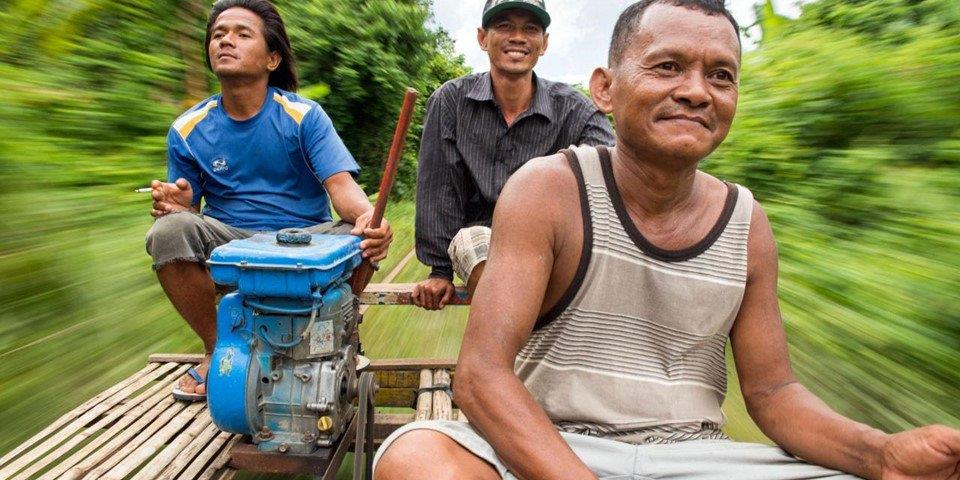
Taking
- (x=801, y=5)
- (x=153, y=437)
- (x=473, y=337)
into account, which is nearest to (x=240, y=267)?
(x=153, y=437)

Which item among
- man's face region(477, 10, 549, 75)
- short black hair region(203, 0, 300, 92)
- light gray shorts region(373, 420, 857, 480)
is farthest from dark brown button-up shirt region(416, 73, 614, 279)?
light gray shorts region(373, 420, 857, 480)

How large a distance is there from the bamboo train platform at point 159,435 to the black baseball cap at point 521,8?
1262 millimetres

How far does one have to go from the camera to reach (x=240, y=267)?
2010mm

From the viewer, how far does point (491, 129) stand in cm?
314

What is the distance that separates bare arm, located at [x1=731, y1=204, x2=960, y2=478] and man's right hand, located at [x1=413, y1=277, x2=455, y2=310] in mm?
1422

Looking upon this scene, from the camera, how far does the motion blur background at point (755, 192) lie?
8.73 feet

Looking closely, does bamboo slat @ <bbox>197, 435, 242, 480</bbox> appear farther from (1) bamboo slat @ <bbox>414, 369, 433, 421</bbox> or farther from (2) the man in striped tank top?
(2) the man in striped tank top

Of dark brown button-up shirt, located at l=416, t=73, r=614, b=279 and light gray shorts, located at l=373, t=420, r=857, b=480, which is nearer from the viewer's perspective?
light gray shorts, located at l=373, t=420, r=857, b=480

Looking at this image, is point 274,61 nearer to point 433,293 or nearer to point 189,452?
point 433,293

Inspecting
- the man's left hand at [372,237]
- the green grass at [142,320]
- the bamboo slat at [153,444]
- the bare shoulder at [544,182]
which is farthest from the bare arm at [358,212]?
the green grass at [142,320]

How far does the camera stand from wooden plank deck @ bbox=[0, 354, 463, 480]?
208 cm

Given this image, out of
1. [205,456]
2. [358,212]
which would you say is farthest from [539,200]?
[205,456]

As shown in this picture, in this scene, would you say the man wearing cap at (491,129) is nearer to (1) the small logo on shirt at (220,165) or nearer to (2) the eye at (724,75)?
(1) the small logo on shirt at (220,165)

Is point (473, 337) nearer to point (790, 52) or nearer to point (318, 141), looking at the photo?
point (318, 141)
